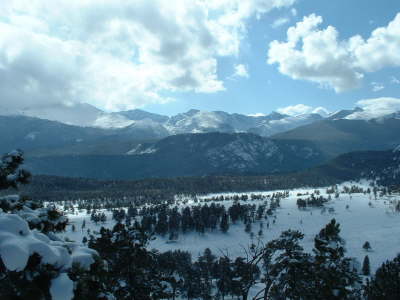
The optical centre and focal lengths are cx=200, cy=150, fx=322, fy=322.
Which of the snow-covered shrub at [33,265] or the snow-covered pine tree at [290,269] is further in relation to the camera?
the snow-covered pine tree at [290,269]

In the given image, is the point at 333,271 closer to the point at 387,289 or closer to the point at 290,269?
the point at 290,269

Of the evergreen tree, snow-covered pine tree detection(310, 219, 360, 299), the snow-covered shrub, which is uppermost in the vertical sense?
the snow-covered shrub

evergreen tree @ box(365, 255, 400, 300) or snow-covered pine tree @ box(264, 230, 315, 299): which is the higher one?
snow-covered pine tree @ box(264, 230, 315, 299)

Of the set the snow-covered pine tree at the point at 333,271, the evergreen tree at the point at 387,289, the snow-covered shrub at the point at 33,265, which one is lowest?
the evergreen tree at the point at 387,289

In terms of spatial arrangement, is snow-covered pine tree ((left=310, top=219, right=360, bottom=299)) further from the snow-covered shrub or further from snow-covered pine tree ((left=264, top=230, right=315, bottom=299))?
the snow-covered shrub

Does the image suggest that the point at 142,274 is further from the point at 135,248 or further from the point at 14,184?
the point at 14,184

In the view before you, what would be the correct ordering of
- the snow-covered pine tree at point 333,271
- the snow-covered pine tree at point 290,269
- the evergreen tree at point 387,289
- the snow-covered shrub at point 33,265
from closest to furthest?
the snow-covered shrub at point 33,265, the snow-covered pine tree at point 290,269, the snow-covered pine tree at point 333,271, the evergreen tree at point 387,289

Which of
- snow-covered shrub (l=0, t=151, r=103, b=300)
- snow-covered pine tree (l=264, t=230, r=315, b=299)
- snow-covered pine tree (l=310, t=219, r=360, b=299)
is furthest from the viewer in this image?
snow-covered pine tree (l=310, t=219, r=360, b=299)

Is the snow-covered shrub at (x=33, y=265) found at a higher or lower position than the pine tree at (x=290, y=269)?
higher

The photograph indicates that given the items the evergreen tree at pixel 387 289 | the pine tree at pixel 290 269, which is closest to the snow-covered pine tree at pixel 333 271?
the pine tree at pixel 290 269

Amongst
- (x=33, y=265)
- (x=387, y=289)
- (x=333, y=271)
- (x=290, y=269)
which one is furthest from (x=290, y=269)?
(x=387, y=289)

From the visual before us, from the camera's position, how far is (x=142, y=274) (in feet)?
83.5

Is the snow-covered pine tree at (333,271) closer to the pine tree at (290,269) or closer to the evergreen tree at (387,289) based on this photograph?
the pine tree at (290,269)

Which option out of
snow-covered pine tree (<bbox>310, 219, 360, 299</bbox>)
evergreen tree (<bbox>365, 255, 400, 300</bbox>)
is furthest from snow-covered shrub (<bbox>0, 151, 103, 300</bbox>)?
evergreen tree (<bbox>365, 255, 400, 300</bbox>)
